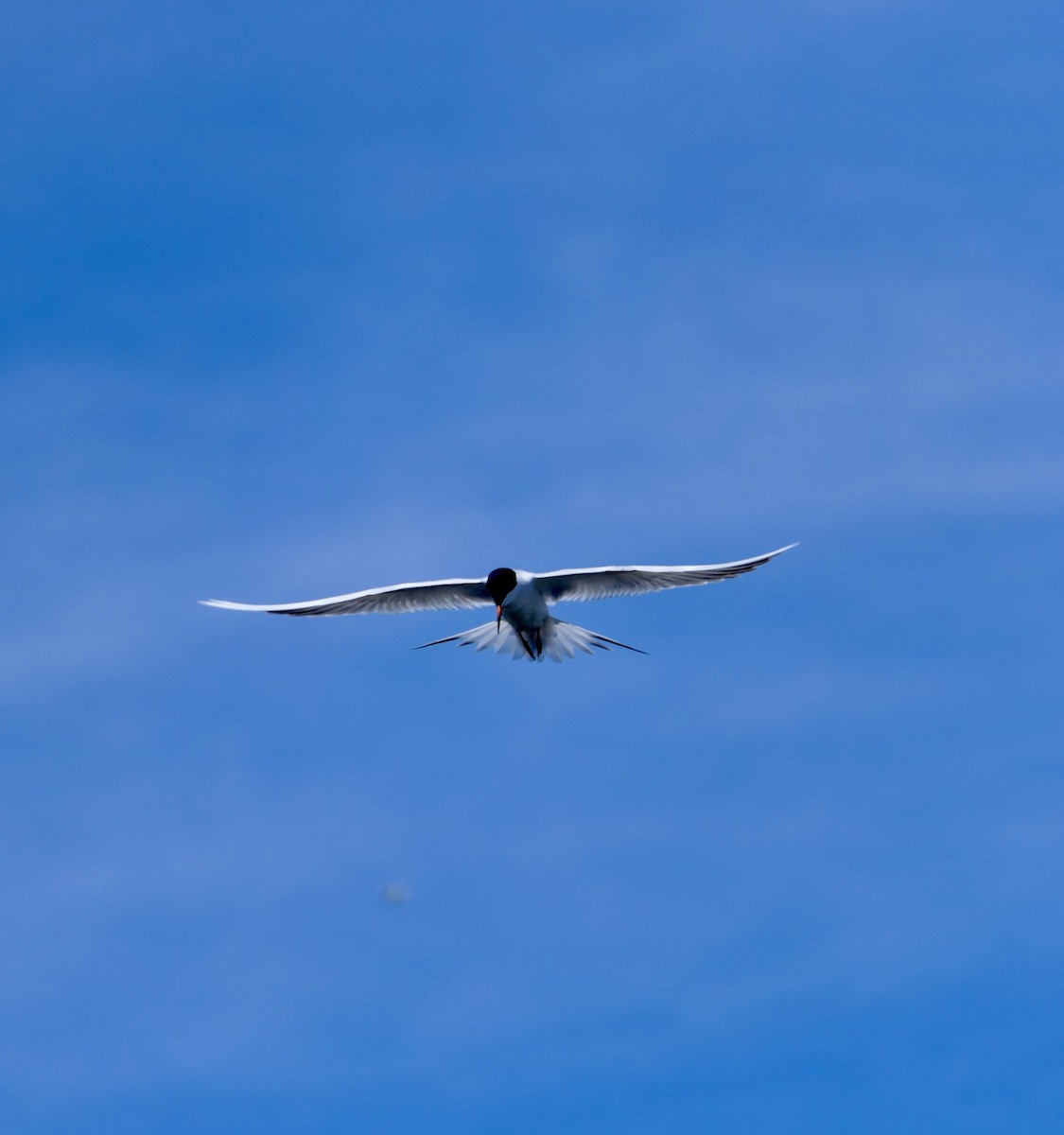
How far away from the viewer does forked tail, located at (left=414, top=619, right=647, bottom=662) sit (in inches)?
738

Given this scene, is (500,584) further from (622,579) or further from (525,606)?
(622,579)

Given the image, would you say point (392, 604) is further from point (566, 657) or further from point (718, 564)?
point (718, 564)

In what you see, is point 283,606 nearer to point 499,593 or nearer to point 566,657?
point 499,593

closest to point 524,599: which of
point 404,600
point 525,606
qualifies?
point 525,606

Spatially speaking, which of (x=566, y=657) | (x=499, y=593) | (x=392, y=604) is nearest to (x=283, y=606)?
(x=392, y=604)

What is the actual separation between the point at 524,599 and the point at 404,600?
2052 millimetres

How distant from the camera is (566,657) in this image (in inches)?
747

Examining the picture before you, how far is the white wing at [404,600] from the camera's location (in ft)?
60.3

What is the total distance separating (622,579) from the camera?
1858 cm

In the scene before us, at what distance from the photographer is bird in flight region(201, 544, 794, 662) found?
17953mm

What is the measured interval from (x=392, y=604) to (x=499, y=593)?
208 centimetres

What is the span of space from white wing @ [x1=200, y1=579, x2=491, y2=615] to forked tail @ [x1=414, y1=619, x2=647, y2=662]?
0.55 meters

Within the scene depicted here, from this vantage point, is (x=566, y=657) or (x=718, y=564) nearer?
(x=718, y=564)

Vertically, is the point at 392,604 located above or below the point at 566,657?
above
